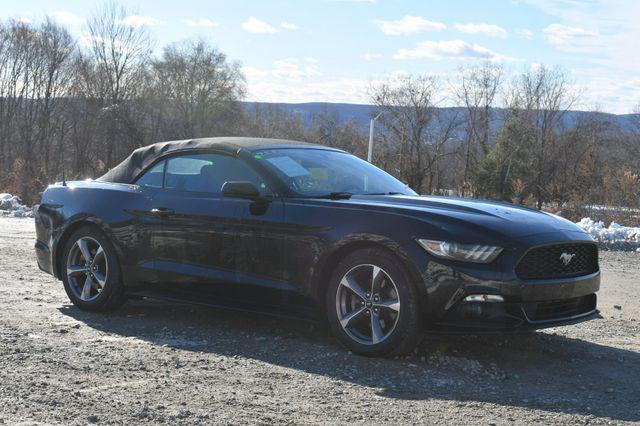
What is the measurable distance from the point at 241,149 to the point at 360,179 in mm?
1010

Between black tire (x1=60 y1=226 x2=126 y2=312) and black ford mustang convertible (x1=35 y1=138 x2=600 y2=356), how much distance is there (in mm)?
11

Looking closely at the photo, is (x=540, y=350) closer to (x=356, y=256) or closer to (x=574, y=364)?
(x=574, y=364)

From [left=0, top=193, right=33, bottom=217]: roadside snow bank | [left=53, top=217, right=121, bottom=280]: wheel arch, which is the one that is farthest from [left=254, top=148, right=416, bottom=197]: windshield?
[left=0, top=193, right=33, bottom=217]: roadside snow bank

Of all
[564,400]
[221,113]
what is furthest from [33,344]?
[221,113]

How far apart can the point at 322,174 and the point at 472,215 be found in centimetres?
142

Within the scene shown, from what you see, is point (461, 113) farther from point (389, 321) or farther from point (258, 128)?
point (389, 321)

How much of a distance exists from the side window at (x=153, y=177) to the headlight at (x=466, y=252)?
2753mm

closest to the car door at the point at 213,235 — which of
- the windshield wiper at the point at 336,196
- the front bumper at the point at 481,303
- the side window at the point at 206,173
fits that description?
→ the side window at the point at 206,173

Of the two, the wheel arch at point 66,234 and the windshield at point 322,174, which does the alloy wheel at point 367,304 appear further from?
the wheel arch at point 66,234

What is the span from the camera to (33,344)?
214 inches

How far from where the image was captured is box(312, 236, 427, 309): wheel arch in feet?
Answer: 16.2

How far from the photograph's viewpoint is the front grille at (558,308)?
16.1 ft

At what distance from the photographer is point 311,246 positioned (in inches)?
212

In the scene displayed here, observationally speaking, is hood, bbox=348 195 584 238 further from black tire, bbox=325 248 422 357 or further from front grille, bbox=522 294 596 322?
front grille, bbox=522 294 596 322
